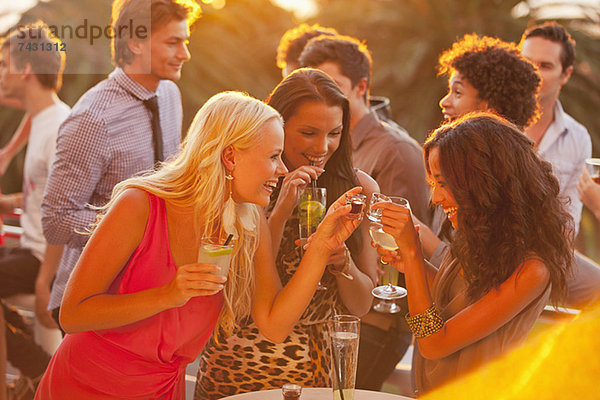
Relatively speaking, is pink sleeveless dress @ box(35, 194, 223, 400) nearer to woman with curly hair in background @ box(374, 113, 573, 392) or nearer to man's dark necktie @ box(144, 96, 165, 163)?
woman with curly hair in background @ box(374, 113, 573, 392)

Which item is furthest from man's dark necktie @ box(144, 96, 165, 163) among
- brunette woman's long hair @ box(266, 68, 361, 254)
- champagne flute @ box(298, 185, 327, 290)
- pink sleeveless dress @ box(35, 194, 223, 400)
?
pink sleeveless dress @ box(35, 194, 223, 400)

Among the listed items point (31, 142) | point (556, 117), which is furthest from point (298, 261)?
point (556, 117)

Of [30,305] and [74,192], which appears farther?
[30,305]

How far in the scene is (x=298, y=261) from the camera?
267 centimetres

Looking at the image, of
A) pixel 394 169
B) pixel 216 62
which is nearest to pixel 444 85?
pixel 216 62

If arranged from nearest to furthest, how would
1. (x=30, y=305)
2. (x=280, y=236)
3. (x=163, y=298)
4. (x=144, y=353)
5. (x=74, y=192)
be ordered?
1. (x=163, y=298)
2. (x=144, y=353)
3. (x=280, y=236)
4. (x=74, y=192)
5. (x=30, y=305)

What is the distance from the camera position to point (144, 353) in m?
2.18

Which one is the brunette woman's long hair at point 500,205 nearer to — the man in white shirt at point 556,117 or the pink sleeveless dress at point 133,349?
the pink sleeveless dress at point 133,349

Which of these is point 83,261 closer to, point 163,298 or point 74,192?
point 163,298

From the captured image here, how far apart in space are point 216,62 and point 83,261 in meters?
13.8

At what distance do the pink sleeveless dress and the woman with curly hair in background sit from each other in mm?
821

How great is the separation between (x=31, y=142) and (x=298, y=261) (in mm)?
2560

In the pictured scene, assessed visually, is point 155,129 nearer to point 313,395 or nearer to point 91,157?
point 91,157

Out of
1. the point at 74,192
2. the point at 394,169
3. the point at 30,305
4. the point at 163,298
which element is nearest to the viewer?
the point at 163,298
